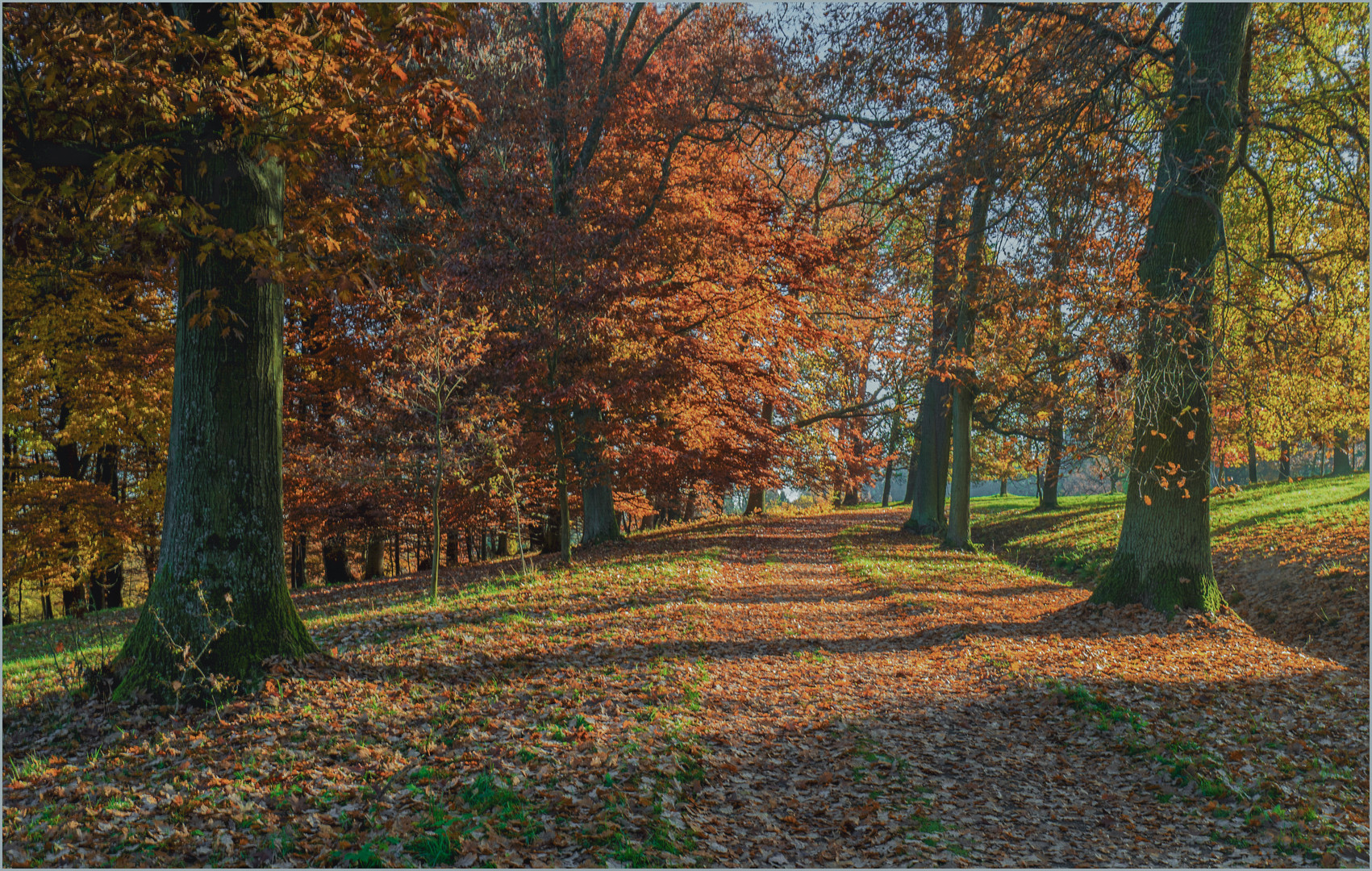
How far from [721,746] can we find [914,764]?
60.0 inches

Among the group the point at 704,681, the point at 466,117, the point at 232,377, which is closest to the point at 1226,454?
the point at 704,681

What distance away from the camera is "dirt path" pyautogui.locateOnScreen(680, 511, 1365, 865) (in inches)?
181

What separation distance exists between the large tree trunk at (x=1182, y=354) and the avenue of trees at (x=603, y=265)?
0.19 ft

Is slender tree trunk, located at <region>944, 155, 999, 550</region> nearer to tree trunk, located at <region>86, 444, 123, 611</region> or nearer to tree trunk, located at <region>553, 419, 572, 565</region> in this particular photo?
tree trunk, located at <region>553, 419, 572, 565</region>

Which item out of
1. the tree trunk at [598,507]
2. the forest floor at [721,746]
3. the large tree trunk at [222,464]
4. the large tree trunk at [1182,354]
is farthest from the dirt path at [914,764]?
the tree trunk at [598,507]

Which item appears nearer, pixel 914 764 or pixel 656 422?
pixel 914 764

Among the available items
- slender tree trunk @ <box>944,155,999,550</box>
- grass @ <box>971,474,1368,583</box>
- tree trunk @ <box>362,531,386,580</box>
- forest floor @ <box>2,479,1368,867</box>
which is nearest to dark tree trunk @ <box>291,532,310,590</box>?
tree trunk @ <box>362,531,386,580</box>

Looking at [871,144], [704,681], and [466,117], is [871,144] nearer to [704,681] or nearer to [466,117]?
[466,117]

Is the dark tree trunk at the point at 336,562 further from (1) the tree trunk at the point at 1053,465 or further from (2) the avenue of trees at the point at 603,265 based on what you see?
(1) the tree trunk at the point at 1053,465

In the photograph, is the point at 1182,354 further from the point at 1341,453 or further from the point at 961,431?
the point at 1341,453

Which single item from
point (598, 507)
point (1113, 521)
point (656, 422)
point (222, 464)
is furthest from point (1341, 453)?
point (222, 464)

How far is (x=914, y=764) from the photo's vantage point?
19.0 feet

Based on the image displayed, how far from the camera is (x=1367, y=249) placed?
8.16 meters

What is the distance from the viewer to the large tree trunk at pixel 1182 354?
28.6 ft
